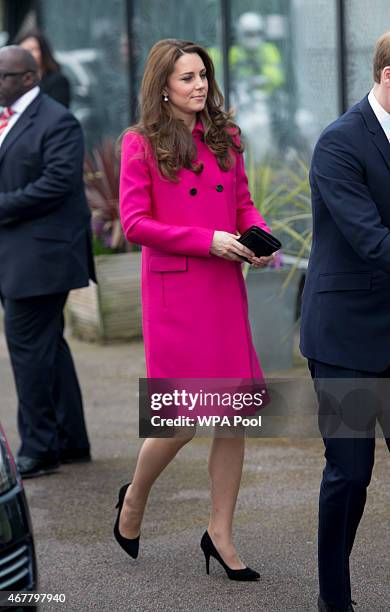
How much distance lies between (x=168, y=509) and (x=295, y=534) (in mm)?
645

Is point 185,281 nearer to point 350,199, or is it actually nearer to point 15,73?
point 350,199

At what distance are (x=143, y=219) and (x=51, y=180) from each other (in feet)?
4.68

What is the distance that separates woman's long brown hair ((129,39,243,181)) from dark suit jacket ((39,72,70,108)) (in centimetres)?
398

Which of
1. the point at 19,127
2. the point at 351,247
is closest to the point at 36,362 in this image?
the point at 19,127

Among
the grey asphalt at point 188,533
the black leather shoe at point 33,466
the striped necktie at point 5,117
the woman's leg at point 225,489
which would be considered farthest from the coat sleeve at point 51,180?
the woman's leg at point 225,489

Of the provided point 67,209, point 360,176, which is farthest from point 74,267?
point 360,176

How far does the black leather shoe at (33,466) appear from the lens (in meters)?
6.02

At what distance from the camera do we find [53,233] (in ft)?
19.5

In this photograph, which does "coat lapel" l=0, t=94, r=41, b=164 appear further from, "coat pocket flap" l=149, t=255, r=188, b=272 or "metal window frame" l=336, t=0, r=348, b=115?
"metal window frame" l=336, t=0, r=348, b=115

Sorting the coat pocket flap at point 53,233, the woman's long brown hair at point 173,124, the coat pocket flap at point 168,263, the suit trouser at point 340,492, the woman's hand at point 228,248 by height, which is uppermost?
the woman's long brown hair at point 173,124

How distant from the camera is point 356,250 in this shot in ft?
12.4

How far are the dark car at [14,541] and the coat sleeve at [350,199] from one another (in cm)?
120

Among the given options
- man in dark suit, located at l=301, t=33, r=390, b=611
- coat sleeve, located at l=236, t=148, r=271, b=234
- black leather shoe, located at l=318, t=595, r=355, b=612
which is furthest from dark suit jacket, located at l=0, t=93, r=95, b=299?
black leather shoe, located at l=318, t=595, r=355, b=612

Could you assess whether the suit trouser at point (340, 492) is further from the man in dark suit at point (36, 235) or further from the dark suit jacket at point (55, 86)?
the dark suit jacket at point (55, 86)
